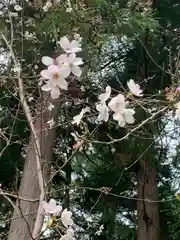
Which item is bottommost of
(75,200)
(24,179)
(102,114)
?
(102,114)

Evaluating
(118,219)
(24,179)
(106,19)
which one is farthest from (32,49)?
(118,219)

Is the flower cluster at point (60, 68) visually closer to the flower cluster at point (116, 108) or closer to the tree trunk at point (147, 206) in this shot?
the flower cluster at point (116, 108)

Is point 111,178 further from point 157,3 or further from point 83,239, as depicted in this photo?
point 157,3

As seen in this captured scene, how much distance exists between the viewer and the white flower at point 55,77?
1132 millimetres

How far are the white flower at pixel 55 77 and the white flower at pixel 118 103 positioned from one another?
13 centimetres

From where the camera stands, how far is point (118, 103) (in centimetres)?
120

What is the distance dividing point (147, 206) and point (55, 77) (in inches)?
136

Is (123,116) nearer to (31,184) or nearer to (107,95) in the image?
(107,95)

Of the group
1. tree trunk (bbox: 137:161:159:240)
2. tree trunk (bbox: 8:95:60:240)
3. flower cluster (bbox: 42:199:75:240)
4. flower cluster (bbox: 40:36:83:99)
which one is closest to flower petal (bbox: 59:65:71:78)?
flower cluster (bbox: 40:36:83:99)

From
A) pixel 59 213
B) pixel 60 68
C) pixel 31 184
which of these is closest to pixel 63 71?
pixel 60 68

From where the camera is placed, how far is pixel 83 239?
4859 mm

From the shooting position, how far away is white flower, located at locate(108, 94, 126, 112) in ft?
3.92

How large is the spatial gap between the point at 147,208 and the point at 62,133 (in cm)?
107

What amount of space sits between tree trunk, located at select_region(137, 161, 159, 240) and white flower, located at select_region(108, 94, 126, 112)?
9.72 ft
